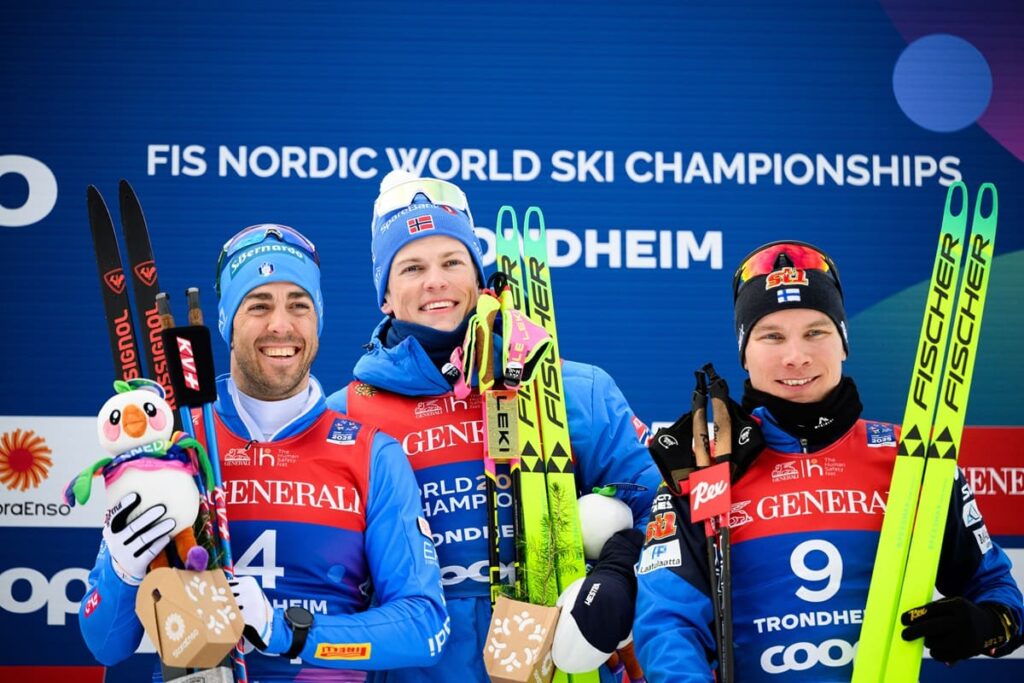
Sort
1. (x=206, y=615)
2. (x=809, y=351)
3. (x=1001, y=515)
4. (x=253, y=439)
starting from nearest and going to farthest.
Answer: (x=206, y=615) → (x=809, y=351) → (x=253, y=439) → (x=1001, y=515)

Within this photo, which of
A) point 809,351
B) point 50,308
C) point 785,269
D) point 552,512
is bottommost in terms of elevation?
point 552,512

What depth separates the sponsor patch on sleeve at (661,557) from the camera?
9.00ft

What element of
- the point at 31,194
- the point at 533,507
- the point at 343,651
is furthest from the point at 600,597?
the point at 31,194

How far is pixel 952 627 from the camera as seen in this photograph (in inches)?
104

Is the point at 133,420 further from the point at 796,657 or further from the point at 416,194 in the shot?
the point at 796,657

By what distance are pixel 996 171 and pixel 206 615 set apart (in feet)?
10.3

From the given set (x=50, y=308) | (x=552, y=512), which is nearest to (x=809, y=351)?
(x=552, y=512)

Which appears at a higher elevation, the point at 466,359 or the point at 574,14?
the point at 574,14

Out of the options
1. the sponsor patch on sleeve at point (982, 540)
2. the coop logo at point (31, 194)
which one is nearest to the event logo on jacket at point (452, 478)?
the sponsor patch on sleeve at point (982, 540)

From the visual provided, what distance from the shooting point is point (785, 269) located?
286cm

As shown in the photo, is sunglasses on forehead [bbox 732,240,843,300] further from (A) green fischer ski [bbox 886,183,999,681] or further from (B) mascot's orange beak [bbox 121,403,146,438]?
(B) mascot's orange beak [bbox 121,403,146,438]

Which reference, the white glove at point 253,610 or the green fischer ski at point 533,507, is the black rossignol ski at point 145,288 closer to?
the white glove at point 253,610

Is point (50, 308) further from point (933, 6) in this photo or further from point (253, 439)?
point (933, 6)

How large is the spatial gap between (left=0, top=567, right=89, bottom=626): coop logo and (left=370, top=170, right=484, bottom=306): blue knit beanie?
5.30ft
